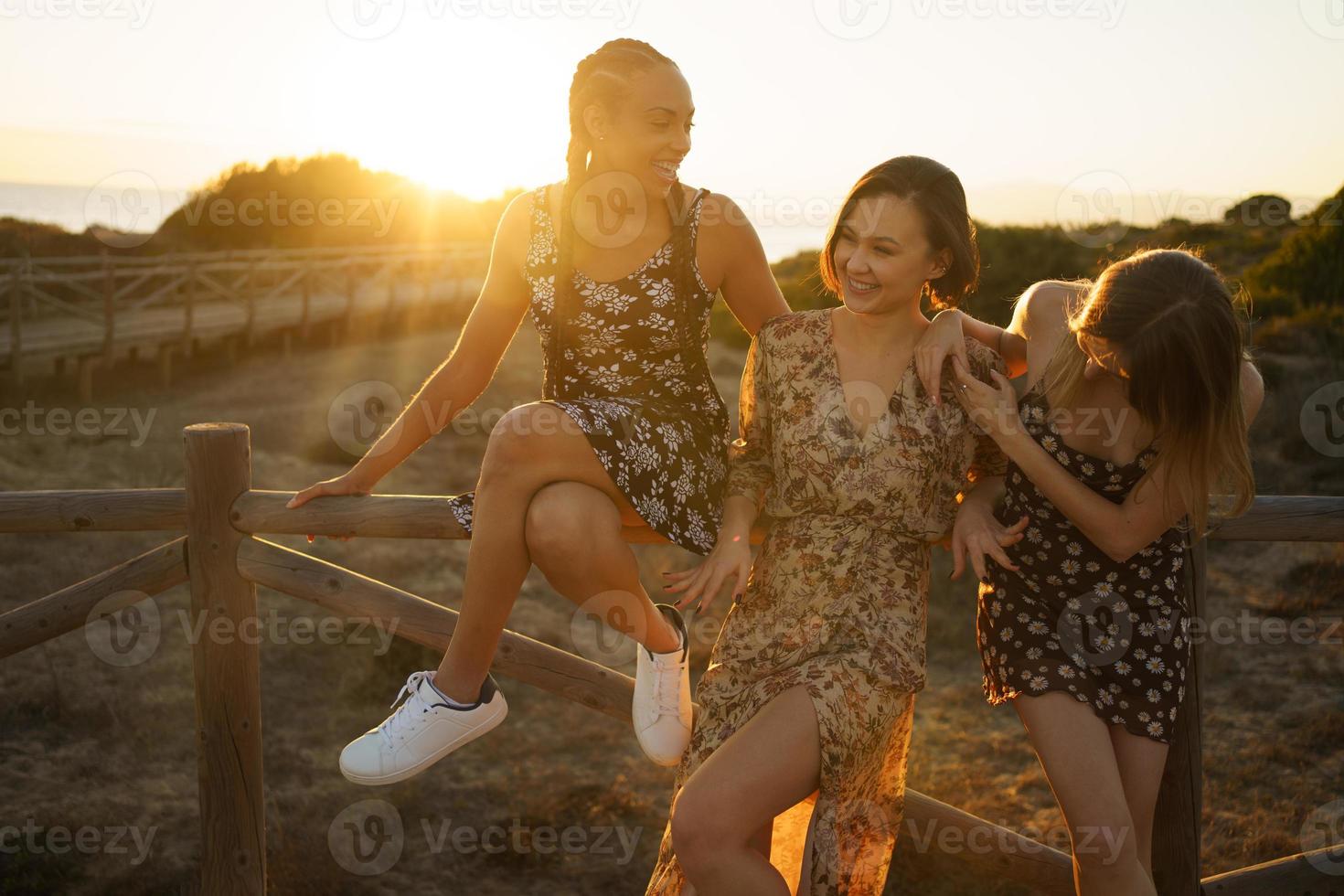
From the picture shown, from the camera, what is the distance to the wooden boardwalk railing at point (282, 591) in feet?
8.66

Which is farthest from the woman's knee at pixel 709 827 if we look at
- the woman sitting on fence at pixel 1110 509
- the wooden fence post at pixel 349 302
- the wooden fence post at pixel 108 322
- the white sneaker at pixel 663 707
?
the wooden fence post at pixel 349 302

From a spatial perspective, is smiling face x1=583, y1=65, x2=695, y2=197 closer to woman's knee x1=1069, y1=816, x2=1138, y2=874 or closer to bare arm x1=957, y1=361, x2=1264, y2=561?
bare arm x1=957, y1=361, x2=1264, y2=561

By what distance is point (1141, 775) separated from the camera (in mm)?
2240

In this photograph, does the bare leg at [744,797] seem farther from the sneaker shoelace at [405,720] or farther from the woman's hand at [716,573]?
the sneaker shoelace at [405,720]

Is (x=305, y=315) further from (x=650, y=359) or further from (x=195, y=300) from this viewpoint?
(x=650, y=359)

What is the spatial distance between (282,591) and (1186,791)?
2.30 metres

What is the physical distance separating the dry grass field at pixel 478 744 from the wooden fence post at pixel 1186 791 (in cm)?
65

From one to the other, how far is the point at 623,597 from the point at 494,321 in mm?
845

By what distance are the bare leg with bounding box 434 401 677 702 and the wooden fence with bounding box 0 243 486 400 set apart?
1167 cm

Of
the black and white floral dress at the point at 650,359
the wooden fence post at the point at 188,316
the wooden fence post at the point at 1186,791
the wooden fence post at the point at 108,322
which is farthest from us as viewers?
the wooden fence post at the point at 188,316

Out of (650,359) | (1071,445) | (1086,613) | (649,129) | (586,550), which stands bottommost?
(1086,613)

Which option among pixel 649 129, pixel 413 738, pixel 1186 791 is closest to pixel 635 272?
pixel 649 129

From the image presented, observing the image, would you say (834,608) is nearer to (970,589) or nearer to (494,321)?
(494,321)

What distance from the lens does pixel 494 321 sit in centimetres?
274
